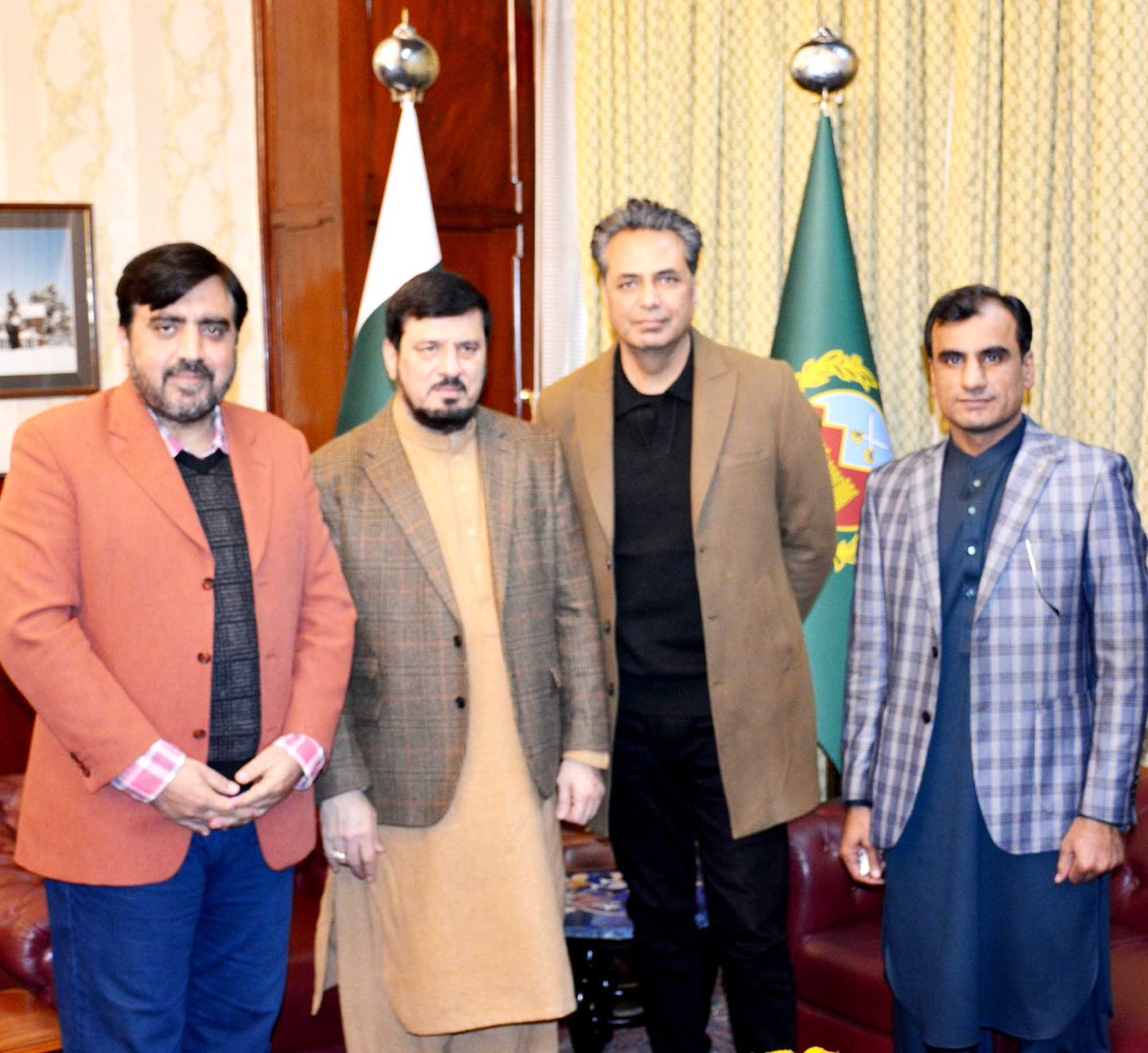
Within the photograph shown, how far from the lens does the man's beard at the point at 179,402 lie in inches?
90.3

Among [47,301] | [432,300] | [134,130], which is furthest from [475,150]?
[432,300]

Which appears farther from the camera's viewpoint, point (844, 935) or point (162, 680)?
point (844, 935)

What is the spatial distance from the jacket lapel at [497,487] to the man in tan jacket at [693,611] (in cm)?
19

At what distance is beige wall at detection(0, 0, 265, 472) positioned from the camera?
4.48 meters

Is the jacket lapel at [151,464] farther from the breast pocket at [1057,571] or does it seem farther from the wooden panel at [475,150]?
the wooden panel at [475,150]

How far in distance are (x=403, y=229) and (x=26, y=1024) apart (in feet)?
7.57

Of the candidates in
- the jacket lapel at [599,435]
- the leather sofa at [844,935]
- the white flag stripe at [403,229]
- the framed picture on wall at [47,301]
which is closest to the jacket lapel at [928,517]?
the jacket lapel at [599,435]

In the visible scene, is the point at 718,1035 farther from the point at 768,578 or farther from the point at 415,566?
the point at 415,566

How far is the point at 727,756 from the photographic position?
2742 millimetres

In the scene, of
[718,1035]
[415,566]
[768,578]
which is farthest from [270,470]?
[718,1035]

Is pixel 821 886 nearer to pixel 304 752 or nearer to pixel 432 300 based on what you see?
pixel 304 752

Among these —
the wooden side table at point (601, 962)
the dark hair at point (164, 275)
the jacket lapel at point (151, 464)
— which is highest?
the dark hair at point (164, 275)

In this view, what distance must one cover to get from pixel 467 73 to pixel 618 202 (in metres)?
0.67

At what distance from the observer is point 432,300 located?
2535mm
